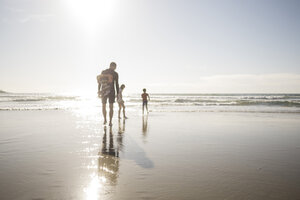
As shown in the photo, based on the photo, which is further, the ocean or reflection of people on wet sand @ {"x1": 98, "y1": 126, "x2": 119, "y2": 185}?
the ocean

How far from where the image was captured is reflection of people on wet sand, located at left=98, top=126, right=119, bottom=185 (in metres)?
3.03

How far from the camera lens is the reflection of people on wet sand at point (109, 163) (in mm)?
3033

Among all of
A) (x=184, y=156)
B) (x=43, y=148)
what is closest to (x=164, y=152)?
(x=184, y=156)

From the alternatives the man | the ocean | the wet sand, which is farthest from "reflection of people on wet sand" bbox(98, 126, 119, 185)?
the ocean

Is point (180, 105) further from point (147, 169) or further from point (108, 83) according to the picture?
point (147, 169)

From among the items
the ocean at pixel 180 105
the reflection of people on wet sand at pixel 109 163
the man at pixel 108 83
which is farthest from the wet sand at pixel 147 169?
the ocean at pixel 180 105

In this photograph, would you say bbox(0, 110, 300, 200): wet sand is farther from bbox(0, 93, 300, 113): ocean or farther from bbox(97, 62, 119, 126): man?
bbox(0, 93, 300, 113): ocean

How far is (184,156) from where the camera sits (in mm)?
4168

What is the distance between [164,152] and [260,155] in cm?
189

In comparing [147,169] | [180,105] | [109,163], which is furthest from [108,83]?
[180,105]

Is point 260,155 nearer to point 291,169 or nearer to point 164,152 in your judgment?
point 291,169

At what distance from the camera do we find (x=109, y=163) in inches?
145

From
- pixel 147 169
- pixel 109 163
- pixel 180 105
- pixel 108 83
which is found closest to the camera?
pixel 147 169

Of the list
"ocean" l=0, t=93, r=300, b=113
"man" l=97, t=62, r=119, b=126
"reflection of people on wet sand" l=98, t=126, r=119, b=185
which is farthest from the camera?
"ocean" l=0, t=93, r=300, b=113
